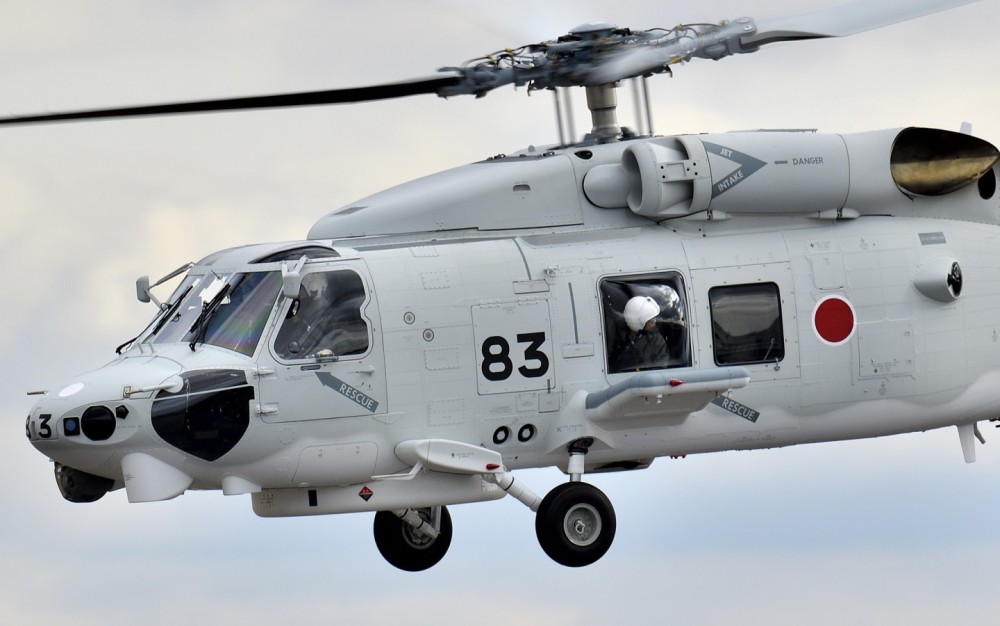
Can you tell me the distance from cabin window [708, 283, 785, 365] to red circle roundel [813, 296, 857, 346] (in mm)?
349

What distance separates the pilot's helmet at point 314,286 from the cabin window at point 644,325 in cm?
223

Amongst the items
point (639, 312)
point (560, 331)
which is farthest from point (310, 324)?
point (639, 312)

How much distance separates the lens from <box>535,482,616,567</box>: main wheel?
13430mm

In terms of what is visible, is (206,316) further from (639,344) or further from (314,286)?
(639,344)

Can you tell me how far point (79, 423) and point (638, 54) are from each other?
16.7 ft

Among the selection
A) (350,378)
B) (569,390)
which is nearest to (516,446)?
(569,390)

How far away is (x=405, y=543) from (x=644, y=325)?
315cm

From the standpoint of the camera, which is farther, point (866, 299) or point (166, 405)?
point (866, 299)

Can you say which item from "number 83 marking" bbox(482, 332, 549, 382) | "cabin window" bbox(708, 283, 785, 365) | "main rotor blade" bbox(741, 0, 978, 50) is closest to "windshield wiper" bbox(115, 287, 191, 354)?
"number 83 marking" bbox(482, 332, 549, 382)

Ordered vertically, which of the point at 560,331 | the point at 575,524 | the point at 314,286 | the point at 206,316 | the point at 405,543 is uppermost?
the point at 314,286

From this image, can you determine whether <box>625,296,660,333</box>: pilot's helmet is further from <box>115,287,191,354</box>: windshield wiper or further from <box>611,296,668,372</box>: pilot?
<box>115,287,191,354</box>: windshield wiper

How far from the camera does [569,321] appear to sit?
13461 millimetres

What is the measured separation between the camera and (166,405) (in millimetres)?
12484

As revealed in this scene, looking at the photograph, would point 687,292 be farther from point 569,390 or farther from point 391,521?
point 391,521
